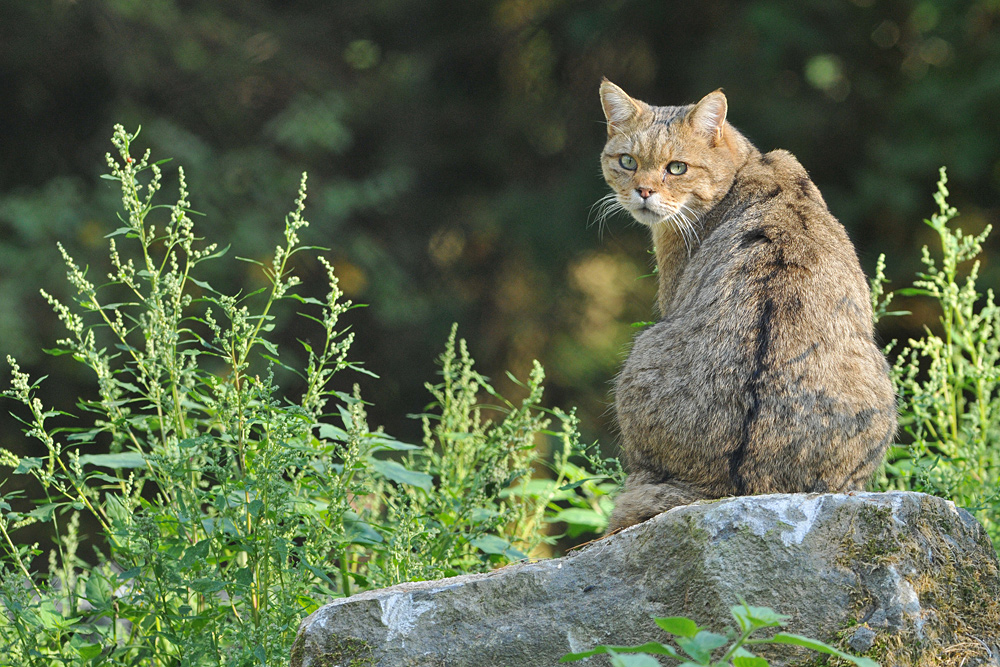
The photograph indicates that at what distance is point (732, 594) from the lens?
175cm

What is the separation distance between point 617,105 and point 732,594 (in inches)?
84.1

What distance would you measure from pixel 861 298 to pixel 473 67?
5.35 meters

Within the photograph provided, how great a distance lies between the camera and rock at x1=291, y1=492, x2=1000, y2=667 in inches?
68.7

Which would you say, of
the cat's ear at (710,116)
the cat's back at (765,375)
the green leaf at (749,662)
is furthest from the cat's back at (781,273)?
the green leaf at (749,662)

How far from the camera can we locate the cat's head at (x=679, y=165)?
122 inches

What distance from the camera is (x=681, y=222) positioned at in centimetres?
308

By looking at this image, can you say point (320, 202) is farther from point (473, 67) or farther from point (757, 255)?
point (757, 255)

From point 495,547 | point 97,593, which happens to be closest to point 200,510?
point 97,593

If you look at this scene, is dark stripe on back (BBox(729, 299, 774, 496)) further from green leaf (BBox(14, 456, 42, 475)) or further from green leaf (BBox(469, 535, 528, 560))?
green leaf (BBox(14, 456, 42, 475))

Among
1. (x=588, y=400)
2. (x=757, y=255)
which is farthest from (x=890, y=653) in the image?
(x=588, y=400)

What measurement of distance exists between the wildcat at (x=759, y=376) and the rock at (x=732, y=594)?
367 mm

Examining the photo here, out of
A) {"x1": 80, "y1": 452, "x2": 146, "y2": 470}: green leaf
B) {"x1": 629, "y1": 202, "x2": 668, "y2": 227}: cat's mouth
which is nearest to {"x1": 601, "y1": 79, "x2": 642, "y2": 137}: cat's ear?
{"x1": 629, "y1": 202, "x2": 668, "y2": 227}: cat's mouth

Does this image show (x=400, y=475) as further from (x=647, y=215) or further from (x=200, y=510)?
(x=647, y=215)

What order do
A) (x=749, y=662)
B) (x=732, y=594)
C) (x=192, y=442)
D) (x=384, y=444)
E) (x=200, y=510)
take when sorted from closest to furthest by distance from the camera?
(x=749, y=662)
(x=732, y=594)
(x=192, y=442)
(x=200, y=510)
(x=384, y=444)
